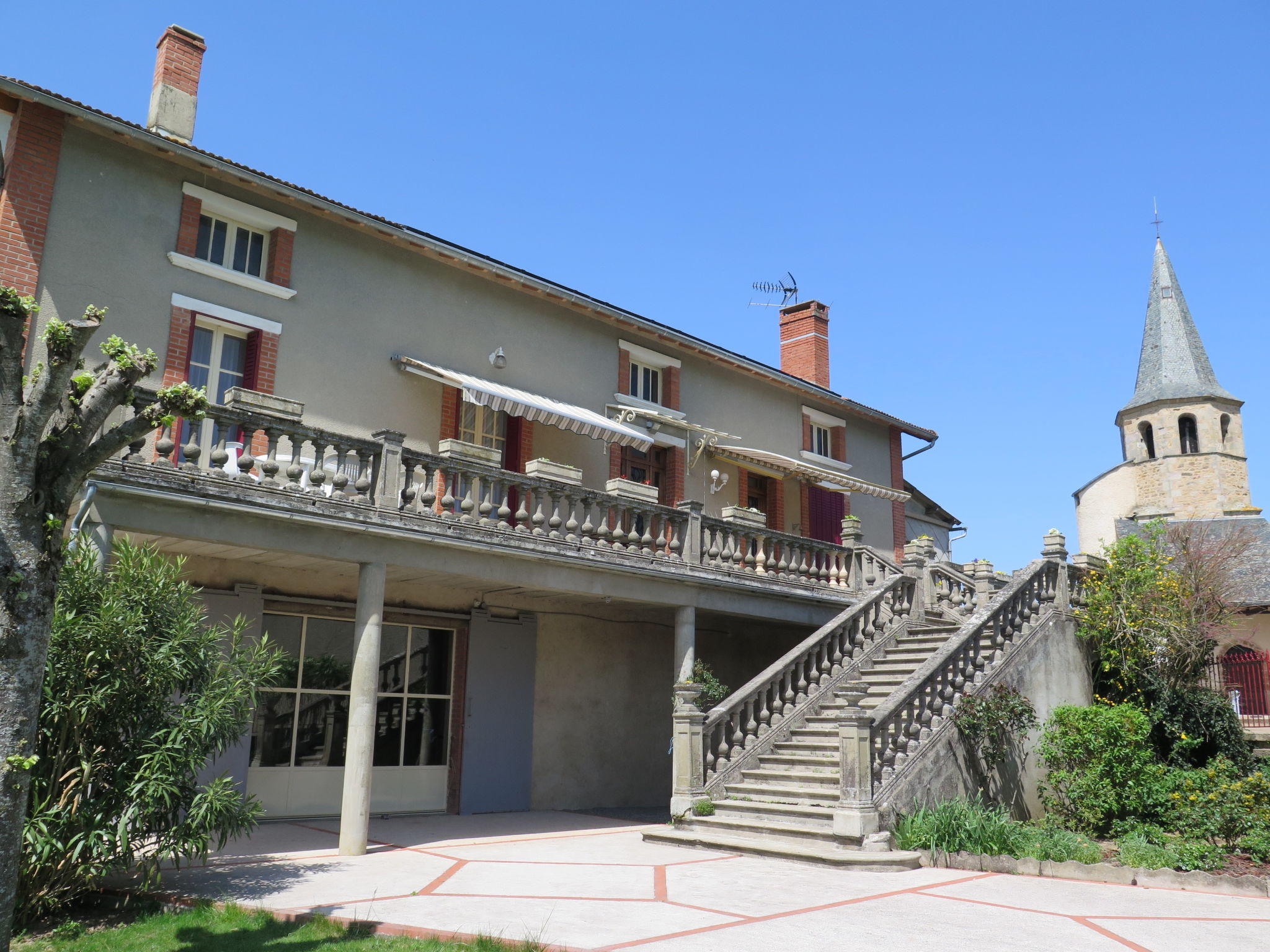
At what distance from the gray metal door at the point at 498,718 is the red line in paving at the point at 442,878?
4.17 m

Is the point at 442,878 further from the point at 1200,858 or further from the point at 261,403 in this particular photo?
the point at 1200,858

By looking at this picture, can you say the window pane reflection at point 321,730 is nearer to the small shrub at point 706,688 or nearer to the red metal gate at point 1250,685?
the small shrub at point 706,688

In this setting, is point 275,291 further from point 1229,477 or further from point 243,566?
point 1229,477

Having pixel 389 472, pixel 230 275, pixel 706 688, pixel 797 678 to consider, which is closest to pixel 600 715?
pixel 706 688

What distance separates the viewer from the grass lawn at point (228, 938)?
6121 millimetres

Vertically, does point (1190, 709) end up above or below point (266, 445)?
below

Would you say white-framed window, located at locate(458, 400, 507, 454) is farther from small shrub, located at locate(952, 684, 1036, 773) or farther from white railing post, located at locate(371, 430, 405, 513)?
small shrub, located at locate(952, 684, 1036, 773)

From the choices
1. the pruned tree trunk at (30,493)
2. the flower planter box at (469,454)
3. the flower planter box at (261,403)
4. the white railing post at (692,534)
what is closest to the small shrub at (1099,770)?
the white railing post at (692,534)

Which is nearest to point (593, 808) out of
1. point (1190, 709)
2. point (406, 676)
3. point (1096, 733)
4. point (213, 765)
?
point (406, 676)

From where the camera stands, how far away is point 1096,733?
1206cm

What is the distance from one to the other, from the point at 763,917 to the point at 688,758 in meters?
4.71

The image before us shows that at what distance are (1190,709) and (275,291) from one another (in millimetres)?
13291

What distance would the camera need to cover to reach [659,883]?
8.61m

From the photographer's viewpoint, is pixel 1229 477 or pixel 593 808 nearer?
pixel 593 808
